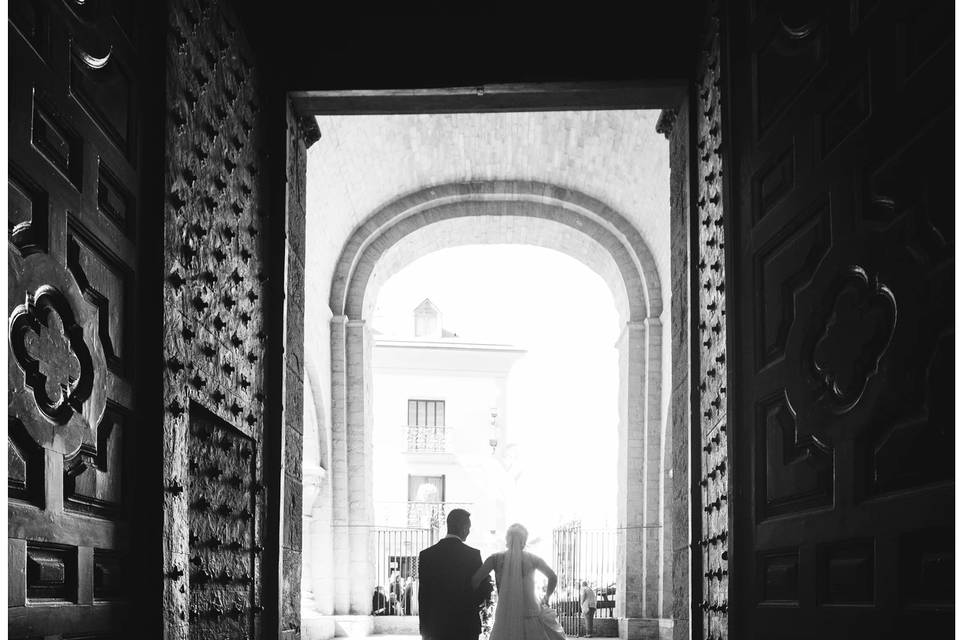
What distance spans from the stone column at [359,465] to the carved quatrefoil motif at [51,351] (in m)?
12.9

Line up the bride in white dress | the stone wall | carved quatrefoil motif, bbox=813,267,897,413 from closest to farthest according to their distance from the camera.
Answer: carved quatrefoil motif, bbox=813,267,897,413, the stone wall, the bride in white dress

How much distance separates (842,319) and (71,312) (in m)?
2.45

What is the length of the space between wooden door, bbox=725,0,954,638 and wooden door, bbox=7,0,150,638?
7.89 feet

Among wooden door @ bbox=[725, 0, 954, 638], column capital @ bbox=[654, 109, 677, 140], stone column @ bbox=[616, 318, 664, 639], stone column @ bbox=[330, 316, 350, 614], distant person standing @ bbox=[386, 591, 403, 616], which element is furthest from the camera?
distant person standing @ bbox=[386, 591, 403, 616]

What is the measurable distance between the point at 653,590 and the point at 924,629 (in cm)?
1315

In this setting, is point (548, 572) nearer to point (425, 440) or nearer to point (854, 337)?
point (854, 337)

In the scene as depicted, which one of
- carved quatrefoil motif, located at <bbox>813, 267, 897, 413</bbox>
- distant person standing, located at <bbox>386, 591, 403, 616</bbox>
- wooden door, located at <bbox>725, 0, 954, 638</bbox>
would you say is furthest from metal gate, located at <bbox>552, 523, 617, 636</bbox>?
carved quatrefoil motif, located at <bbox>813, 267, 897, 413</bbox>

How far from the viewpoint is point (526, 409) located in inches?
1545

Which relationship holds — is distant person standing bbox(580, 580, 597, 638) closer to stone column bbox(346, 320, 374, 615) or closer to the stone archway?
the stone archway

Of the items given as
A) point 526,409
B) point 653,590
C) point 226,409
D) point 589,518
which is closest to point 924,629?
point 226,409

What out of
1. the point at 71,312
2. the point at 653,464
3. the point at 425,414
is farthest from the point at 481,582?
the point at 425,414

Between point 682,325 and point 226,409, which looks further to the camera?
point 682,325

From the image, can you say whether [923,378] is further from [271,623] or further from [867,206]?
[271,623]

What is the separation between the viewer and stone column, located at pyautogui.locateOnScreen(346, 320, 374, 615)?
17.1 meters
